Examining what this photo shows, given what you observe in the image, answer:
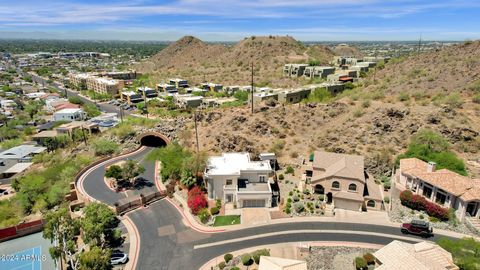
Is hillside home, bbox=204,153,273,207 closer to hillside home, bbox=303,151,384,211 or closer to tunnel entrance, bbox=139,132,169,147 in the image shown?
hillside home, bbox=303,151,384,211

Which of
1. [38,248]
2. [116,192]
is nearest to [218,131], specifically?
[116,192]

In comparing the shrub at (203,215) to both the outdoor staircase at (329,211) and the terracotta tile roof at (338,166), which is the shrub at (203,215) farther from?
the terracotta tile roof at (338,166)

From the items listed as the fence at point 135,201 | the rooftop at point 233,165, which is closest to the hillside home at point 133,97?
the rooftop at point 233,165

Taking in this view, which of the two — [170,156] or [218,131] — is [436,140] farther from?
[170,156]

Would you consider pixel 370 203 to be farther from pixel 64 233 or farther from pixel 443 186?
pixel 64 233

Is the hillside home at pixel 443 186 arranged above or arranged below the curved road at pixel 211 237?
above
